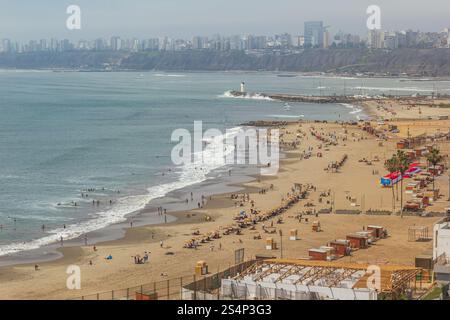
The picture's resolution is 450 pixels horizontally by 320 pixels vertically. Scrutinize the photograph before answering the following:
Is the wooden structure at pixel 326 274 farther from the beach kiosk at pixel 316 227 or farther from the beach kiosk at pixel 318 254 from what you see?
the beach kiosk at pixel 316 227

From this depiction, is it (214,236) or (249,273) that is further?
(214,236)

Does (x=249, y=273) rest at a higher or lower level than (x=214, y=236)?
higher

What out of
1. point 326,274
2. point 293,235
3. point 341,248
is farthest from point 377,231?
point 326,274

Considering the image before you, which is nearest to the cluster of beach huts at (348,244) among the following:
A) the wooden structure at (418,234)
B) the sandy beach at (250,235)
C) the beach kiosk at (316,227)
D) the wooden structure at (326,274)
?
the sandy beach at (250,235)
